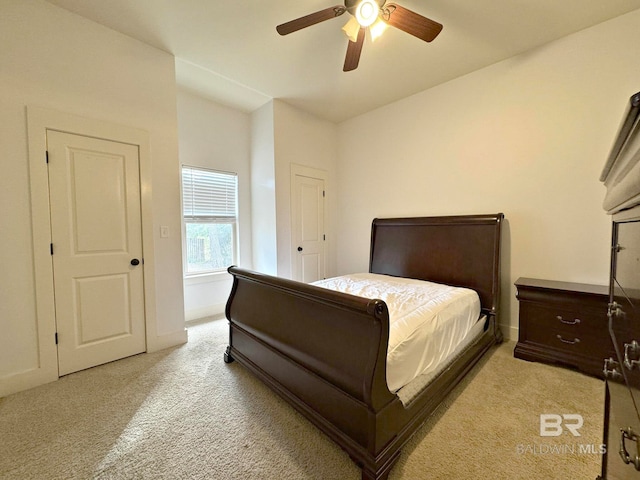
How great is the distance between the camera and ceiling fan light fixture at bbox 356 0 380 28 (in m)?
1.74

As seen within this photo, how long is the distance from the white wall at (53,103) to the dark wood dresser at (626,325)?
10.4 feet

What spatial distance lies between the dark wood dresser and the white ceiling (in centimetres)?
204

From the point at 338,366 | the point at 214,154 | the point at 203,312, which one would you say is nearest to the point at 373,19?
the point at 338,366

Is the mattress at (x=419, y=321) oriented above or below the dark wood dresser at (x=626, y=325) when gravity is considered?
below

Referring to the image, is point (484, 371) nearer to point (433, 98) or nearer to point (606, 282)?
point (606, 282)

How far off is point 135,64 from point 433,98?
328 cm

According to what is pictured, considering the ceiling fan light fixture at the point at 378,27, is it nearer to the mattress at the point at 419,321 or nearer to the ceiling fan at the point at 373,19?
the ceiling fan at the point at 373,19

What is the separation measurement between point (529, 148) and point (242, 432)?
3.52 metres

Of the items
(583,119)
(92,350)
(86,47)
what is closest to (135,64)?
(86,47)

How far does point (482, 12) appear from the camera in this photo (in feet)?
7.05

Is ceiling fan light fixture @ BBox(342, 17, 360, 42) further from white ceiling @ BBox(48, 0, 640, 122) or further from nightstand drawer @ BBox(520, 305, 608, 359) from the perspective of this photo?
nightstand drawer @ BBox(520, 305, 608, 359)

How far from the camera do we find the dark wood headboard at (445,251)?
2.70m

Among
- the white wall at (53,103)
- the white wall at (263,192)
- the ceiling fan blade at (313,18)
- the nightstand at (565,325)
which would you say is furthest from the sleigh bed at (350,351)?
the ceiling fan blade at (313,18)

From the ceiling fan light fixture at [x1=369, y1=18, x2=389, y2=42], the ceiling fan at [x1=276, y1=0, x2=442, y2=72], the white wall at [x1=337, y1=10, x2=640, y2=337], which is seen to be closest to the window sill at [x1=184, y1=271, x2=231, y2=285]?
the white wall at [x1=337, y1=10, x2=640, y2=337]
